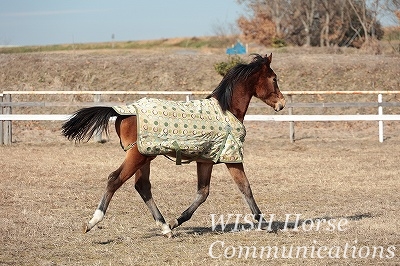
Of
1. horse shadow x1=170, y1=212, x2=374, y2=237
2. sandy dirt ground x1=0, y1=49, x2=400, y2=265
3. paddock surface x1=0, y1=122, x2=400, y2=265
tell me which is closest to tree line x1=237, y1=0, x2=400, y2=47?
sandy dirt ground x1=0, y1=49, x2=400, y2=265

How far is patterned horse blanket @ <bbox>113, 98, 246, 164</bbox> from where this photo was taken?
761cm

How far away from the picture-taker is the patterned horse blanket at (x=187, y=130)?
7.61m

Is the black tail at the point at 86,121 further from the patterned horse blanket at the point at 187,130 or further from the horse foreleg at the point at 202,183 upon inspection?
the horse foreleg at the point at 202,183

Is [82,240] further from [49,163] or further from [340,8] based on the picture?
[340,8]

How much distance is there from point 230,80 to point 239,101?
10.2 inches

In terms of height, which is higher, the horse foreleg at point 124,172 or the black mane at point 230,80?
the black mane at point 230,80

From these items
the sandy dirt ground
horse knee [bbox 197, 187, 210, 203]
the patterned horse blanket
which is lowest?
the sandy dirt ground

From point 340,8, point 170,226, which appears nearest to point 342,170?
point 170,226

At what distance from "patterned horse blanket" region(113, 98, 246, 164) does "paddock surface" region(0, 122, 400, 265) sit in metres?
0.88

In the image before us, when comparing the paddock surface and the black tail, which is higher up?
the black tail

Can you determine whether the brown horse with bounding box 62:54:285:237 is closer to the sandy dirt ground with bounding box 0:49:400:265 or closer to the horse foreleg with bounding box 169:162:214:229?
the horse foreleg with bounding box 169:162:214:229

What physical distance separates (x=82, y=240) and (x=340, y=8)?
37303mm

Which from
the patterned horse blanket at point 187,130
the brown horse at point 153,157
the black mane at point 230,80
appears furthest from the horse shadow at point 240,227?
the black mane at point 230,80

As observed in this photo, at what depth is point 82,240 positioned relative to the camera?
758 centimetres
